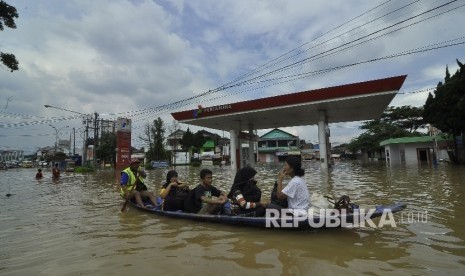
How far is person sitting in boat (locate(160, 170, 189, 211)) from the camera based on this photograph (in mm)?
7477

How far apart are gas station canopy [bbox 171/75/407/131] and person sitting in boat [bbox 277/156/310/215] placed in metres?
15.7

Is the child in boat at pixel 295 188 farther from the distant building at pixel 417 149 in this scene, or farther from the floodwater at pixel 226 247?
the distant building at pixel 417 149

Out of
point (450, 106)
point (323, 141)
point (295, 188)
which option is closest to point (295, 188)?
point (295, 188)

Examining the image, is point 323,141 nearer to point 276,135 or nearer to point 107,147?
point 276,135

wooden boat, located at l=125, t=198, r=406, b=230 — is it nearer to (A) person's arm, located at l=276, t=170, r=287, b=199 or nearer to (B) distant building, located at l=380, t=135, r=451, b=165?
(A) person's arm, located at l=276, t=170, r=287, b=199

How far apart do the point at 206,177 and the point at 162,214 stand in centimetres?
181

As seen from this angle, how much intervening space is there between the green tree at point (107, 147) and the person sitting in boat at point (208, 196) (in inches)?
2084

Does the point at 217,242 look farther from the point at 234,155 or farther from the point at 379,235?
the point at 234,155

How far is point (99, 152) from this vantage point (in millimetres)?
57562

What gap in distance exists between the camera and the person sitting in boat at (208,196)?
21.6 feet

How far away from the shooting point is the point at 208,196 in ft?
21.9

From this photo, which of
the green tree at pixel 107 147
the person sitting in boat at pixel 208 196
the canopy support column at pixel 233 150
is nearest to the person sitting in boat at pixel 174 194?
the person sitting in boat at pixel 208 196

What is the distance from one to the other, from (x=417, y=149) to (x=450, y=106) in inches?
447

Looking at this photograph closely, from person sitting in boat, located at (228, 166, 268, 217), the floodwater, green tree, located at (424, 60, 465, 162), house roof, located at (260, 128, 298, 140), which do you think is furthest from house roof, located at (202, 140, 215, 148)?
person sitting in boat, located at (228, 166, 268, 217)
